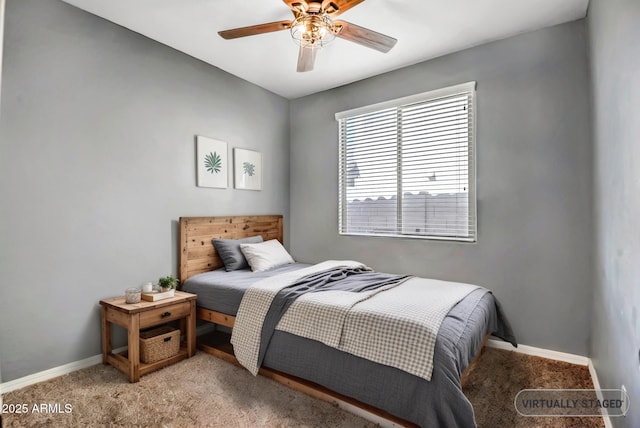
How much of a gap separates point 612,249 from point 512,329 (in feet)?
4.26

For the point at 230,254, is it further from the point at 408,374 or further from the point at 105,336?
the point at 408,374

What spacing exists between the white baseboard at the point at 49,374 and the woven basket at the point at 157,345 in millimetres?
345

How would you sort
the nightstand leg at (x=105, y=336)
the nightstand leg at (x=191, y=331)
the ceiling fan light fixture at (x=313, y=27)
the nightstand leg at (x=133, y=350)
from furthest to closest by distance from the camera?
1. the nightstand leg at (x=191, y=331)
2. the nightstand leg at (x=105, y=336)
3. the nightstand leg at (x=133, y=350)
4. the ceiling fan light fixture at (x=313, y=27)

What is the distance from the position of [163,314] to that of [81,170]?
1242mm

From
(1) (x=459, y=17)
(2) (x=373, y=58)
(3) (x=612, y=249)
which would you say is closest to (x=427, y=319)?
(3) (x=612, y=249)

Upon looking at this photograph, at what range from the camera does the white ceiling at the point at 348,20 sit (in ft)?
7.95

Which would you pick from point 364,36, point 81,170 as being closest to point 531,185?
point 364,36

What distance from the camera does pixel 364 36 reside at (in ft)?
7.50

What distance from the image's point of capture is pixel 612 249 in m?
1.79

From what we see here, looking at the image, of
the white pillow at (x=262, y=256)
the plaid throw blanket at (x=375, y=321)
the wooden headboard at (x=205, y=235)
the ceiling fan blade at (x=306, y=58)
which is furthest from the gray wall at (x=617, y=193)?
the wooden headboard at (x=205, y=235)

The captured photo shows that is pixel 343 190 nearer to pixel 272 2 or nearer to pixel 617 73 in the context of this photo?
pixel 272 2

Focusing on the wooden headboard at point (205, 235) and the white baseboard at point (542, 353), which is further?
the wooden headboard at point (205, 235)

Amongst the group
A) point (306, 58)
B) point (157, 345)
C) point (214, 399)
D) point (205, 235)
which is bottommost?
point (214, 399)

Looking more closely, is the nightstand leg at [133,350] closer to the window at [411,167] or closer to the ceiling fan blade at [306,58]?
the ceiling fan blade at [306,58]
